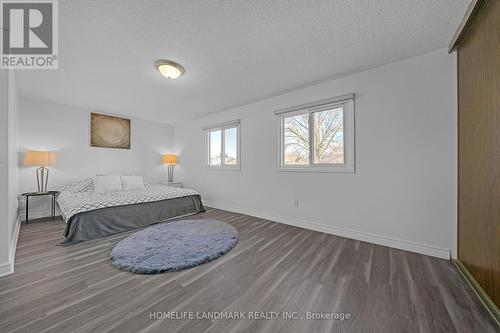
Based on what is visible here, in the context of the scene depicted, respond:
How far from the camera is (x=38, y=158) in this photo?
3.35m

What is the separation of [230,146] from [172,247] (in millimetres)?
2653

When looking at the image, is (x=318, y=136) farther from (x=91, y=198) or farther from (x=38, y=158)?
(x=38, y=158)

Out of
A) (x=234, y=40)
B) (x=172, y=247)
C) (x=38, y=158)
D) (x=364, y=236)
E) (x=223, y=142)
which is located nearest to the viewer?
(x=234, y=40)

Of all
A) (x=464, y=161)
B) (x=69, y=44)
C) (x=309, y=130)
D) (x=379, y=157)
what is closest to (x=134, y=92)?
(x=69, y=44)

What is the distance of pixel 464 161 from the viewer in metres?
1.85

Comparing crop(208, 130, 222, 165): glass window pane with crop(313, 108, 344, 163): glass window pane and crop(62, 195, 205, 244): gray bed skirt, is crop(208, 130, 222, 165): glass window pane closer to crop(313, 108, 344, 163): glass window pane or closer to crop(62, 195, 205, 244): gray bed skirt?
crop(62, 195, 205, 244): gray bed skirt

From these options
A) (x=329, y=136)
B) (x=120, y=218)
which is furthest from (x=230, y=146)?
(x=120, y=218)

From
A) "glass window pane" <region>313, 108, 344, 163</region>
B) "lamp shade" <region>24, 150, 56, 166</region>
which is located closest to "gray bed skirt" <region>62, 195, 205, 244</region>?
"lamp shade" <region>24, 150, 56, 166</region>

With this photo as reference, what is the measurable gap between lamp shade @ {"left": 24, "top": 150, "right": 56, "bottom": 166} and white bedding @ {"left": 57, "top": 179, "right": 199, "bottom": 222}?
0.62m

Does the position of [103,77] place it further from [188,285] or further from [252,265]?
[252,265]

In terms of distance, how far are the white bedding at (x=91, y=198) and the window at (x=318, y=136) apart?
7.57 feet

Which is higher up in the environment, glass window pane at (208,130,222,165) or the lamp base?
glass window pane at (208,130,222,165)

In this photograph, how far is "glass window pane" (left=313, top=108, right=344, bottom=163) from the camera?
9.46ft

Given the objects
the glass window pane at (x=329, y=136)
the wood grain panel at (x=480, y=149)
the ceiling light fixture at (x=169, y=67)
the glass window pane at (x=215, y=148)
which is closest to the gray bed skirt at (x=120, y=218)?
the glass window pane at (x=215, y=148)
